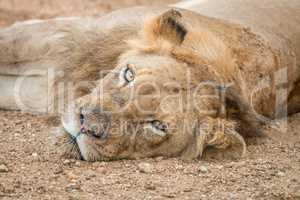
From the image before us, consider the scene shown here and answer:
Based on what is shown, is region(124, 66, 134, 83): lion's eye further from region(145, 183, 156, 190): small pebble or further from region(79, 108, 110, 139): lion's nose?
region(145, 183, 156, 190): small pebble

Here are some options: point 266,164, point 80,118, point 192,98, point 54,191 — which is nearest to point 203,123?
point 192,98

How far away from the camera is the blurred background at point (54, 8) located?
7.34m

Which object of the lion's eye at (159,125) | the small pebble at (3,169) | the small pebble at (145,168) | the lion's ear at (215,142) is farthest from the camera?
Answer: the lion's ear at (215,142)

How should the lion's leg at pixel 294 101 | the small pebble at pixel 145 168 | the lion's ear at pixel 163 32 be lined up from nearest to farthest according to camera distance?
1. the small pebble at pixel 145 168
2. the lion's ear at pixel 163 32
3. the lion's leg at pixel 294 101

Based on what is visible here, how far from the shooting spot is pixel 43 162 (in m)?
4.06

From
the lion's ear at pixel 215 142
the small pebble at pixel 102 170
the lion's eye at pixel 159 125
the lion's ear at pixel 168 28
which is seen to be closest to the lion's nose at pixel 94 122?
the small pebble at pixel 102 170

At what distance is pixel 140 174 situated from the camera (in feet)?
13.0

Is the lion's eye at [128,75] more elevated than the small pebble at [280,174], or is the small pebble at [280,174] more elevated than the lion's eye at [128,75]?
the lion's eye at [128,75]

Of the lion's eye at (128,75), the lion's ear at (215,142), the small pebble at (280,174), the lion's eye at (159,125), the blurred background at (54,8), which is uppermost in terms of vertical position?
the blurred background at (54,8)

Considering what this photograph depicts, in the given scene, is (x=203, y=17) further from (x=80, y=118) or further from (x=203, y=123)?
(x=80, y=118)

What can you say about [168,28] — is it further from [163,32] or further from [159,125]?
[159,125]

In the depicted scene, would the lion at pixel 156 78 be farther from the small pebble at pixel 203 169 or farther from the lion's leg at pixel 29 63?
the small pebble at pixel 203 169

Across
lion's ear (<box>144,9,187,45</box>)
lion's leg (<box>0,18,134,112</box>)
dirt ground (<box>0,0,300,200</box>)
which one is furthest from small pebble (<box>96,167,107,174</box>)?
lion's ear (<box>144,9,187,45</box>)

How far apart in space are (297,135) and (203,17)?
964 millimetres
